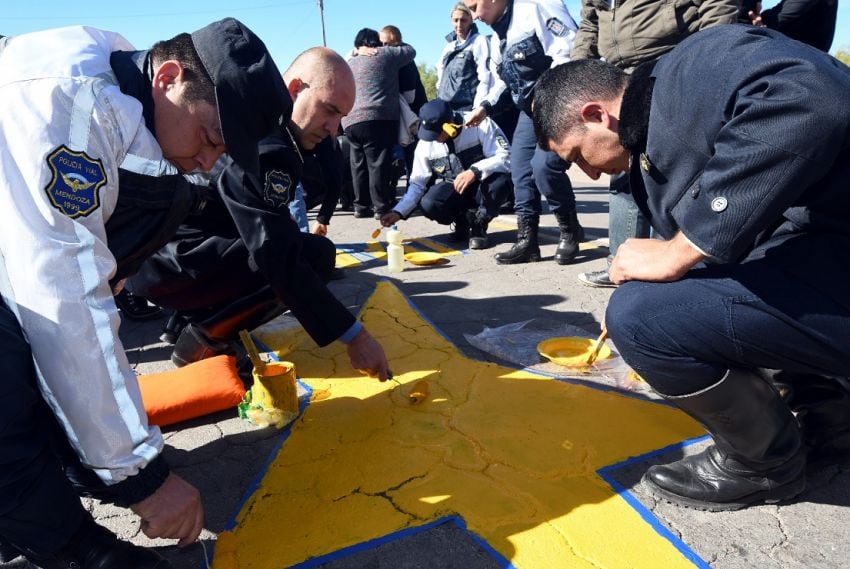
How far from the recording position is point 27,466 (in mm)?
1258

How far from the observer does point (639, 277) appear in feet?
5.36

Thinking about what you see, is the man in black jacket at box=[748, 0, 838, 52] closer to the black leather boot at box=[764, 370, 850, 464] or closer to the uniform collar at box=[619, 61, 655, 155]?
the uniform collar at box=[619, 61, 655, 155]

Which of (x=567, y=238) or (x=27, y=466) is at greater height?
(x=27, y=466)

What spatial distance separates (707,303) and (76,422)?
1.44m

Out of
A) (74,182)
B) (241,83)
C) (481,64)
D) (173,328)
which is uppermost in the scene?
(241,83)

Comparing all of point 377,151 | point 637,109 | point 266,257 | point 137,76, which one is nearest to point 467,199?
point 377,151

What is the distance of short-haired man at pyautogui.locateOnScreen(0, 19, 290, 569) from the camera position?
112cm

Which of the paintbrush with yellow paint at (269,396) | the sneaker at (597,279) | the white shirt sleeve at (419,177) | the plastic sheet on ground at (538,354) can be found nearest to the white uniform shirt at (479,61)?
the white shirt sleeve at (419,177)

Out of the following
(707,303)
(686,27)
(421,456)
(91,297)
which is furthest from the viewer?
(686,27)

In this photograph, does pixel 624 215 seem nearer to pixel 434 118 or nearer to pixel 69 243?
pixel 434 118

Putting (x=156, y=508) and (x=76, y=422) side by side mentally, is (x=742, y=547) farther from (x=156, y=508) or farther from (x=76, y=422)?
(x=76, y=422)

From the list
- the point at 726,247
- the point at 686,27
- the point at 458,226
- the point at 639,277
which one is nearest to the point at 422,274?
the point at 458,226

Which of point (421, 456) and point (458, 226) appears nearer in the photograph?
point (421, 456)

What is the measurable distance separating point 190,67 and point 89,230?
1.55 ft
